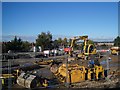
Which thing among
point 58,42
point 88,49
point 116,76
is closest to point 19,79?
point 116,76

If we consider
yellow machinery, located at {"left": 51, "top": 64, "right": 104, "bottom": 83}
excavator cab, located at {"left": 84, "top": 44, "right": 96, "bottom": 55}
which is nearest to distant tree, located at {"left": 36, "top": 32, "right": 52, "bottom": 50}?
excavator cab, located at {"left": 84, "top": 44, "right": 96, "bottom": 55}

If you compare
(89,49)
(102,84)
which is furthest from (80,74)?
(89,49)

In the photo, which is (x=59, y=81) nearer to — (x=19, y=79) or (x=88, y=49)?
(x=19, y=79)

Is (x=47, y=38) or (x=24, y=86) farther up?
(x=47, y=38)

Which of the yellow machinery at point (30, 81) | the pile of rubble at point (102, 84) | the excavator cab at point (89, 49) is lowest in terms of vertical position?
the pile of rubble at point (102, 84)

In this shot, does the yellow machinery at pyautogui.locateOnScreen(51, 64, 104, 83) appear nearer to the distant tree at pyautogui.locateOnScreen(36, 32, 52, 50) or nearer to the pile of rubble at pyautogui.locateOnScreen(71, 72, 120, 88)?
the pile of rubble at pyautogui.locateOnScreen(71, 72, 120, 88)

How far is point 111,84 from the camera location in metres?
12.6

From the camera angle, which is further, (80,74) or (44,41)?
(44,41)

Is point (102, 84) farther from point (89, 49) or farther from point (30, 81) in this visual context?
point (89, 49)

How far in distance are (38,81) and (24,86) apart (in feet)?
Result: 2.71

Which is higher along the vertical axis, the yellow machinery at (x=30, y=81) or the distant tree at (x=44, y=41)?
the distant tree at (x=44, y=41)

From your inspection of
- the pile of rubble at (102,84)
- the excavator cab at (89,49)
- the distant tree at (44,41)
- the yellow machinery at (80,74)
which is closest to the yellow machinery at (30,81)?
the yellow machinery at (80,74)

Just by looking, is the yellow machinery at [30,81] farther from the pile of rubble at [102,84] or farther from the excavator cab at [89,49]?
the excavator cab at [89,49]

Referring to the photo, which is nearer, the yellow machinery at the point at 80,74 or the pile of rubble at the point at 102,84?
the pile of rubble at the point at 102,84
